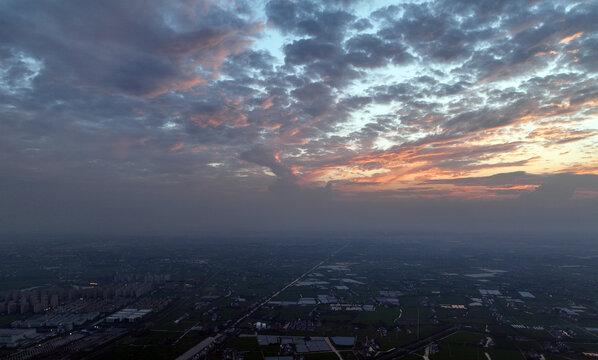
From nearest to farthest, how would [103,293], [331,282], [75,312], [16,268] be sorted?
[75,312] → [103,293] → [331,282] → [16,268]

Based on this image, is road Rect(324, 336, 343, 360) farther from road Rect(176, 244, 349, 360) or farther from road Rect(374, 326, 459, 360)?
road Rect(176, 244, 349, 360)

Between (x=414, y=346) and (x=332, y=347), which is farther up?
(x=332, y=347)

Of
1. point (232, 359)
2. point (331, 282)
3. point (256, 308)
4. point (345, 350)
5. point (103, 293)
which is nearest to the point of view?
point (232, 359)

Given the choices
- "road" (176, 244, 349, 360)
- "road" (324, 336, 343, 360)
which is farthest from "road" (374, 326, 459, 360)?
"road" (176, 244, 349, 360)

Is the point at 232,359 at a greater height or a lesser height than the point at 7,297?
lesser

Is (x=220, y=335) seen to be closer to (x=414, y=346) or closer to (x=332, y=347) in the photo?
(x=332, y=347)

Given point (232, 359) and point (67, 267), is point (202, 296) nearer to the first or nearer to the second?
point (232, 359)

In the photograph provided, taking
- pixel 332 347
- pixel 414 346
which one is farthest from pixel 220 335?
pixel 414 346

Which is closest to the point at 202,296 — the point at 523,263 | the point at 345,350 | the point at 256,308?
the point at 256,308

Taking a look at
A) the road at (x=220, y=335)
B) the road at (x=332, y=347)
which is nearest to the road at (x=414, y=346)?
the road at (x=332, y=347)

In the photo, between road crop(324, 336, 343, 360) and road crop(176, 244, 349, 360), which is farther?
road crop(176, 244, 349, 360)

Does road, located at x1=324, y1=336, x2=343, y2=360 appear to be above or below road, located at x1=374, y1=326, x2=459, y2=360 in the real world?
above
